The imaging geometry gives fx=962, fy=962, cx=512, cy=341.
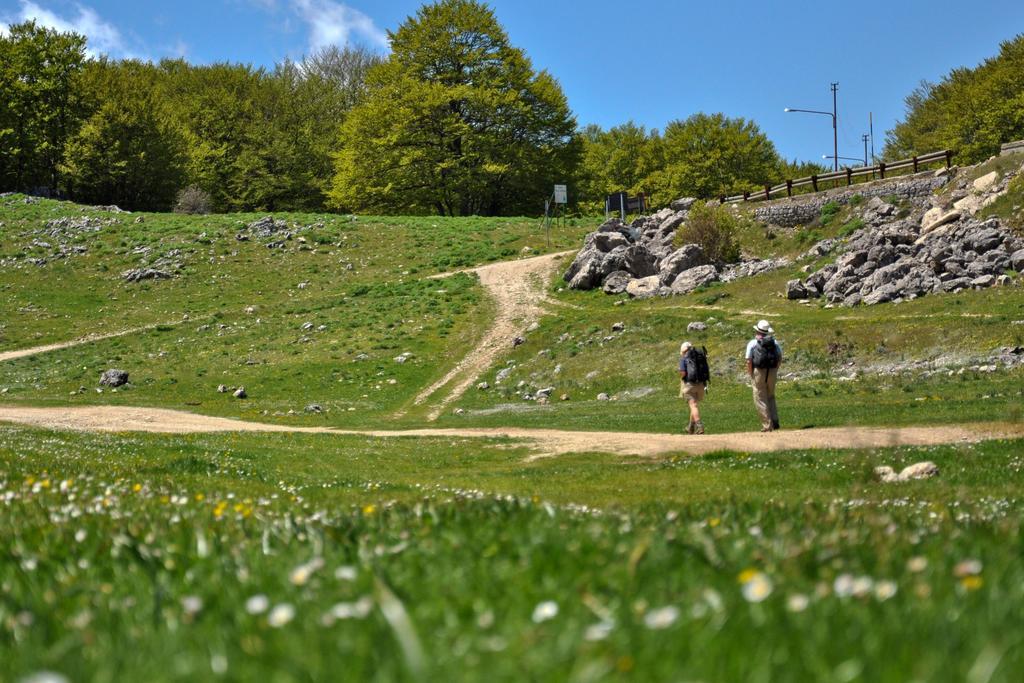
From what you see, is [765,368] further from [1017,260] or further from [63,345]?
[63,345]

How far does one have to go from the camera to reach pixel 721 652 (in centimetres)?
266

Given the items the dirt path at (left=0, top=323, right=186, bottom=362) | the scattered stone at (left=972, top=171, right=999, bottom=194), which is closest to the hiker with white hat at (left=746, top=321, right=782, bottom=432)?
the scattered stone at (left=972, top=171, right=999, bottom=194)

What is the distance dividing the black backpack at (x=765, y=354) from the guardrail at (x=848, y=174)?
37712 millimetres

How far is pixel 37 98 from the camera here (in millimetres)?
84812

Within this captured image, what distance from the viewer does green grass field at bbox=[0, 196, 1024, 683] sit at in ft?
9.05

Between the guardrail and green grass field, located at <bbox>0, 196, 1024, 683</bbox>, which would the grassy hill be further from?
the guardrail

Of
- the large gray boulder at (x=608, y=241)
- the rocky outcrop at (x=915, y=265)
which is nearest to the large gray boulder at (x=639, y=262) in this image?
the large gray boulder at (x=608, y=241)

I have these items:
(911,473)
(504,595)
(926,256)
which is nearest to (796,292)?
(926,256)

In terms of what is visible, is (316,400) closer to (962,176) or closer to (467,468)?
(467,468)

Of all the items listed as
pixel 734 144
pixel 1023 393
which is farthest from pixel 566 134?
pixel 1023 393

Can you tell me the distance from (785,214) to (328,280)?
28.6m

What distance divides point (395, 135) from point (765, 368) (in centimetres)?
5837

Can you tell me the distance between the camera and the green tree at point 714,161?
96375 mm

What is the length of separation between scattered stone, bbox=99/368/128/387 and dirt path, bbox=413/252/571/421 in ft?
47.3
